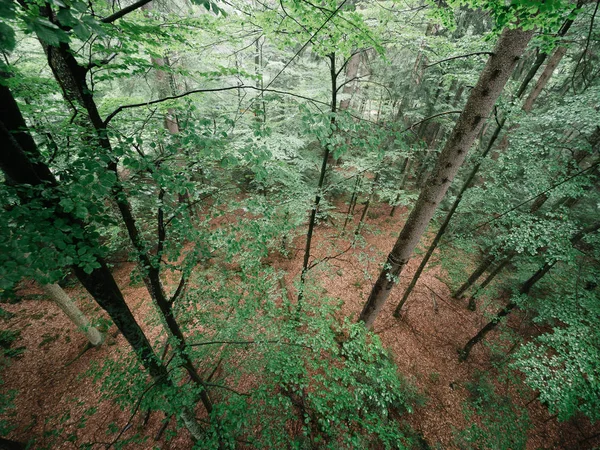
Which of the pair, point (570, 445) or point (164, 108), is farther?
point (570, 445)

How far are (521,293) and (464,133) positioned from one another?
6.16m

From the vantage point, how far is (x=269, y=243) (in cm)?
602

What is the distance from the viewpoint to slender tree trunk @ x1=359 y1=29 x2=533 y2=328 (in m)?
2.73

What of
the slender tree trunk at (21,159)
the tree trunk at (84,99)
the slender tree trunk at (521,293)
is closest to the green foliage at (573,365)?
the slender tree trunk at (521,293)

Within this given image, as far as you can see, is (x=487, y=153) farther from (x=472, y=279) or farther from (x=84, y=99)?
(x=84, y=99)

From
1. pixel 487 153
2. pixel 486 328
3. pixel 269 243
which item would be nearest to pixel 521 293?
pixel 486 328

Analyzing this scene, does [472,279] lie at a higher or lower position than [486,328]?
higher

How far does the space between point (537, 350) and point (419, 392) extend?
3294 mm

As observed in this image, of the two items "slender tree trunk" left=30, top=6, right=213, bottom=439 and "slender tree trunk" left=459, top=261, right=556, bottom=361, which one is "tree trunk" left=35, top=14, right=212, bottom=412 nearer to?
"slender tree trunk" left=30, top=6, right=213, bottom=439

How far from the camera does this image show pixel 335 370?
3.87 meters

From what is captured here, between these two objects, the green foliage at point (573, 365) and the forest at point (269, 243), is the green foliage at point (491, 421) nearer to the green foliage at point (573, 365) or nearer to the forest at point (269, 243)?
the forest at point (269, 243)

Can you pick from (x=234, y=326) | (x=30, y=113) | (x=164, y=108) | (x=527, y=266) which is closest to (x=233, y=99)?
(x=164, y=108)

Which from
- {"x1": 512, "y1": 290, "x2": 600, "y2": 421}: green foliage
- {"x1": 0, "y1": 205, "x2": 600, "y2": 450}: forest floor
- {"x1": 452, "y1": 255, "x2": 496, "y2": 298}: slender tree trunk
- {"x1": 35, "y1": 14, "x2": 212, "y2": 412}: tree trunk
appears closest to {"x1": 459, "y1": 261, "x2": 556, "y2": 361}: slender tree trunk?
{"x1": 0, "y1": 205, "x2": 600, "y2": 450}: forest floor

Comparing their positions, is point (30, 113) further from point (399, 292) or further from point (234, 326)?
point (399, 292)
